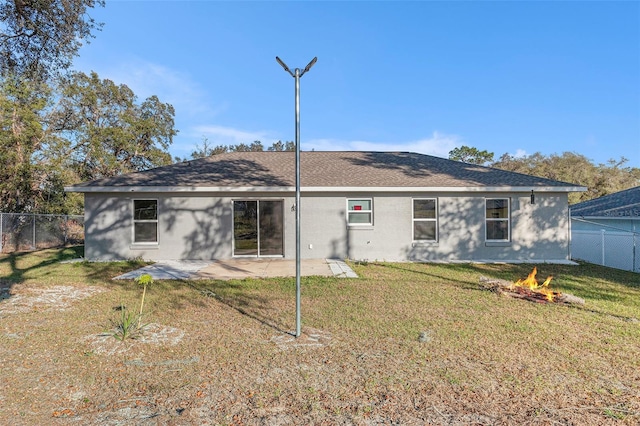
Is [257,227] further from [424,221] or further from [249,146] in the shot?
[249,146]

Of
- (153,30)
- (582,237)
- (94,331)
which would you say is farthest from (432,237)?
(153,30)

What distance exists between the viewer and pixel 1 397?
315 cm

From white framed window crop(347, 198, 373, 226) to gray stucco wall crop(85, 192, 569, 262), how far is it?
168 mm

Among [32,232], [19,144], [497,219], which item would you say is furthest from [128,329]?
[19,144]

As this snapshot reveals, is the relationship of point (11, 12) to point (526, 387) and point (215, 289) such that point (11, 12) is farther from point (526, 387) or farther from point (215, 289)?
point (526, 387)

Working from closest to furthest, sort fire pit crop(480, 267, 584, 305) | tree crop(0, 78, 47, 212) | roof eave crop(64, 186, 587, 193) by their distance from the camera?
fire pit crop(480, 267, 584, 305)
roof eave crop(64, 186, 587, 193)
tree crop(0, 78, 47, 212)

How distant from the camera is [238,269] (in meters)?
9.83

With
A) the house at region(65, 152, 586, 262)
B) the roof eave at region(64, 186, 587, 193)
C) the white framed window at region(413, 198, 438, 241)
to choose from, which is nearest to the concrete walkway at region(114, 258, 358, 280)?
the house at region(65, 152, 586, 262)

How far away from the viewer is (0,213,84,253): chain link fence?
46.2ft

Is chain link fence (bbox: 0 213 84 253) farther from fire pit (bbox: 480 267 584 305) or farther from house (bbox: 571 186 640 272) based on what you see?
house (bbox: 571 186 640 272)

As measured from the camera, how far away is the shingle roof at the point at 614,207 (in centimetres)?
1163

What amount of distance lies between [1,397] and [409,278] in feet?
25.5

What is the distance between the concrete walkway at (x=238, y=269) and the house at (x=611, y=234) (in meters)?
8.80

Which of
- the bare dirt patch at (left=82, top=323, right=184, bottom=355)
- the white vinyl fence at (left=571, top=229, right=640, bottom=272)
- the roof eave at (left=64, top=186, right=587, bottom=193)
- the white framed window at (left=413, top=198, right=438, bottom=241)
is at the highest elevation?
the roof eave at (left=64, top=186, right=587, bottom=193)
